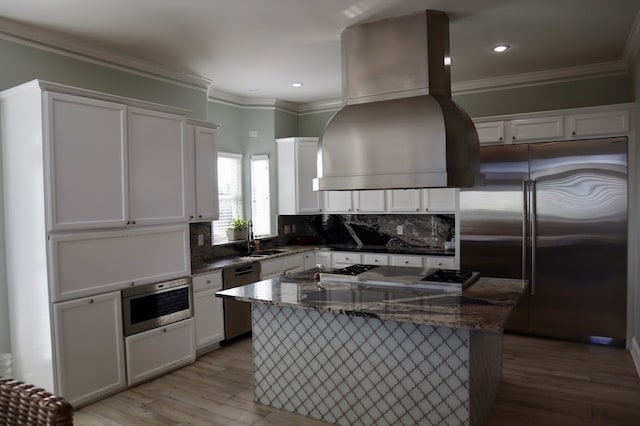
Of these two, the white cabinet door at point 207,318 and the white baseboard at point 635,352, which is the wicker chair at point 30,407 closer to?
the white cabinet door at point 207,318

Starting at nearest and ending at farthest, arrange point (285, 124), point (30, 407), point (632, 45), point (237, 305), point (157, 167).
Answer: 1. point (30, 407)
2. point (157, 167)
3. point (632, 45)
4. point (237, 305)
5. point (285, 124)

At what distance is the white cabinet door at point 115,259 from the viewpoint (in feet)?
9.98

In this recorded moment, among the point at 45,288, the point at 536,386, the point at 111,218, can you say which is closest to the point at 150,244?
the point at 111,218

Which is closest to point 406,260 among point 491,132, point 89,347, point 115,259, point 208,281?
point 491,132

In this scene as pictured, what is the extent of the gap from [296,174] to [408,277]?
2840 millimetres

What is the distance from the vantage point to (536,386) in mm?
3467

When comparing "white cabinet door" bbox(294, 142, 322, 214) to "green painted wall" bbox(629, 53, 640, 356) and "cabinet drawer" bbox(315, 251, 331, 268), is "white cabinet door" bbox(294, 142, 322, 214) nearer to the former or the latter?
"cabinet drawer" bbox(315, 251, 331, 268)

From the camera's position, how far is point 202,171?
443 centimetres

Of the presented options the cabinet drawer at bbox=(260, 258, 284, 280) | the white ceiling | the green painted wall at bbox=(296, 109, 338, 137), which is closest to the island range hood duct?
the white ceiling

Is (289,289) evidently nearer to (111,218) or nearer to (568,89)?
(111,218)

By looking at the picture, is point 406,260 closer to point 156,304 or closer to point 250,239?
point 250,239

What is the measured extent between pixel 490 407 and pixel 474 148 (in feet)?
5.71

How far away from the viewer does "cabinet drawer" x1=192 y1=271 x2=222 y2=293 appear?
414 centimetres

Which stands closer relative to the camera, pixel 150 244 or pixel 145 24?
pixel 145 24
